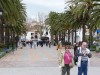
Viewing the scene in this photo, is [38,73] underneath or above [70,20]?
underneath

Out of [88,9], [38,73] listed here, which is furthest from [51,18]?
[38,73]

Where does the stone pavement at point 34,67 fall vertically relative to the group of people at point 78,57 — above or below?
below

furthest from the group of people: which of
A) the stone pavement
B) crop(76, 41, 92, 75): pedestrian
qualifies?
the stone pavement

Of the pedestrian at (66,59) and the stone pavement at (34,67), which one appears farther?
the stone pavement at (34,67)

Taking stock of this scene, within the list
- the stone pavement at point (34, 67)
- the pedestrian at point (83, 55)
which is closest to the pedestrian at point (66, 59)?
the pedestrian at point (83, 55)

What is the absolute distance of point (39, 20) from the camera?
17162cm

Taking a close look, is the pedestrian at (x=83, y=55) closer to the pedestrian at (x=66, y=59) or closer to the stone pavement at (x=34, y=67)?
the pedestrian at (x=66, y=59)

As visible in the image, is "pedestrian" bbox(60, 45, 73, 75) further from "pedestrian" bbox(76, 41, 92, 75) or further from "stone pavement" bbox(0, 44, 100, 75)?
"stone pavement" bbox(0, 44, 100, 75)

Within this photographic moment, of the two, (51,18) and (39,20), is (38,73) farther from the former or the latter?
(39,20)

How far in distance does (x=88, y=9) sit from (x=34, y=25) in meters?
131

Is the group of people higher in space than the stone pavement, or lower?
higher

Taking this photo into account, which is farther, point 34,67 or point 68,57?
point 34,67

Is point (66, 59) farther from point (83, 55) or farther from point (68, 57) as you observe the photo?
point (83, 55)

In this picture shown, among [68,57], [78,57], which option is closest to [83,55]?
[78,57]
